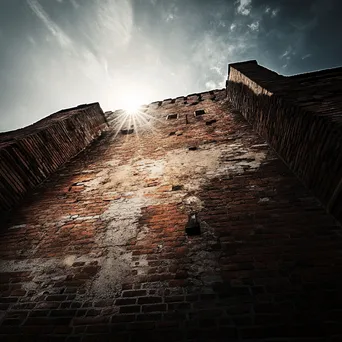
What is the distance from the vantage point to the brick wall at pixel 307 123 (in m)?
2.01

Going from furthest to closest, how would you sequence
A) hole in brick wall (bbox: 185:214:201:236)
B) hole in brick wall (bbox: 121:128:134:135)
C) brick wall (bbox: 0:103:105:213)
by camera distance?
hole in brick wall (bbox: 121:128:134:135), brick wall (bbox: 0:103:105:213), hole in brick wall (bbox: 185:214:201:236)

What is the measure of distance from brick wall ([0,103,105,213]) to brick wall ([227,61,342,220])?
386cm

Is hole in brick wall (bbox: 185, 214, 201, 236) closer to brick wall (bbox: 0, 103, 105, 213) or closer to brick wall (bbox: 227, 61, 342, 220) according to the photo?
brick wall (bbox: 227, 61, 342, 220)

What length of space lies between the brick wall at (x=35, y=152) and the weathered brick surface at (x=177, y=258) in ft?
0.97

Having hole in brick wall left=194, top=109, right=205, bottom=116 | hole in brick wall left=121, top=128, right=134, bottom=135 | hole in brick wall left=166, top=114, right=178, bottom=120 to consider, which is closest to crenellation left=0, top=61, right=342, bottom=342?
hole in brick wall left=121, top=128, right=134, bottom=135

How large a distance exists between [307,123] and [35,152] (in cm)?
409

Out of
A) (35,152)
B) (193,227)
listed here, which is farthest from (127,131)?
(193,227)

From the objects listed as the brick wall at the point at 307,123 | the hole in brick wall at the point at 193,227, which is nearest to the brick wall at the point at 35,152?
the hole in brick wall at the point at 193,227

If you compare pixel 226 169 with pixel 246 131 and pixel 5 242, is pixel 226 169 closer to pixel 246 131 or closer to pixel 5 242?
pixel 246 131

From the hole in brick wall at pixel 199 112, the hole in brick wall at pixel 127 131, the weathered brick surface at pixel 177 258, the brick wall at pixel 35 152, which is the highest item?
the hole in brick wall at pixel 199 112

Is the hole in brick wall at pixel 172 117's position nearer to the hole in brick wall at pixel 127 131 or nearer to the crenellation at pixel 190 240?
A: the hole in brick wall at pixel 127 131

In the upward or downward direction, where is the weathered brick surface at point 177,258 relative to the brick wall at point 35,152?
downward

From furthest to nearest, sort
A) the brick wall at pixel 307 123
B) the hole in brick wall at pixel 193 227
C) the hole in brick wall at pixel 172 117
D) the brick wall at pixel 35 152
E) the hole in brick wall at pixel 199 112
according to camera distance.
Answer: the hole in brick wall at pixel 172 117
the hole in brick wall at pixel 199 112
the brick wall at pixel 35 152
the hole in brick wall at pixel 193 227
the brick wall at pixel 307 123

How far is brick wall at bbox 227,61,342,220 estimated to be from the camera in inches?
79.0
